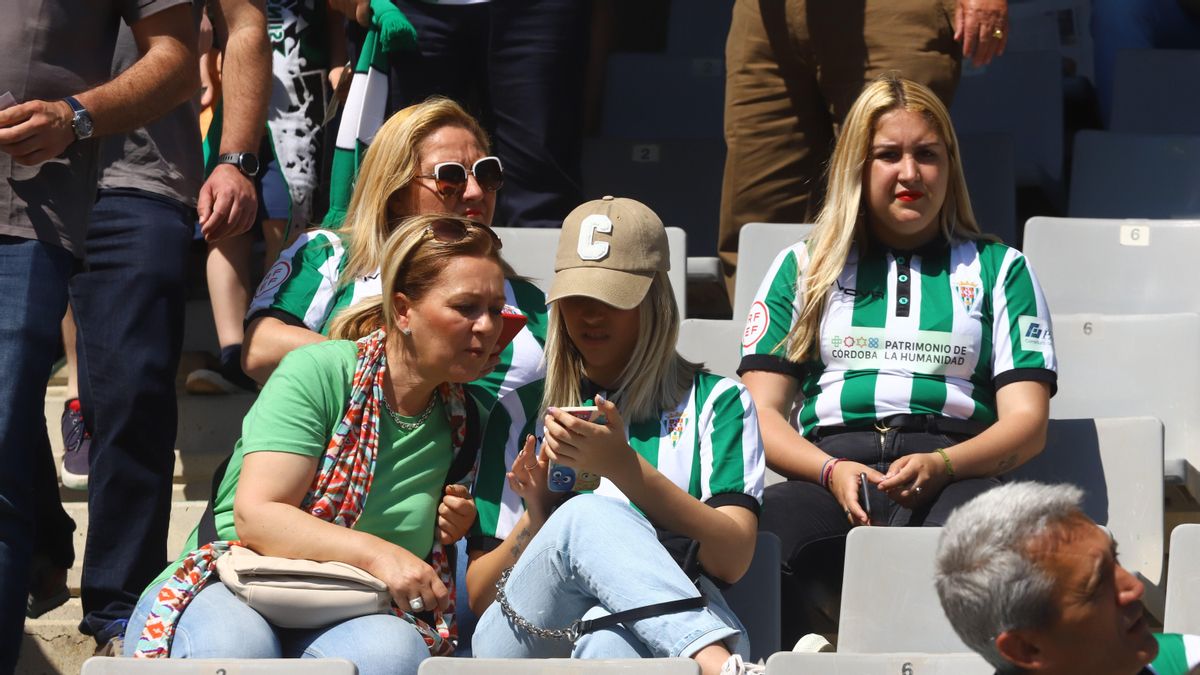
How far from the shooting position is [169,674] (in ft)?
7.09

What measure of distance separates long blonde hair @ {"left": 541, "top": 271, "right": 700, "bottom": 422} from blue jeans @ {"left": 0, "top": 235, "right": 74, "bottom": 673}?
0.90m

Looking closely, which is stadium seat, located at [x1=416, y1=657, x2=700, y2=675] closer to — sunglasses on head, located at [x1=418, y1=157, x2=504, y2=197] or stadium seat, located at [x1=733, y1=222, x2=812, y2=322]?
sunglasses on head, located at [x1=418, y1=157, x2=504, y2=197]

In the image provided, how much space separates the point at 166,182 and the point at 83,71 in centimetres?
31

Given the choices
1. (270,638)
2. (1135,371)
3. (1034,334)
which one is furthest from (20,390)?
(1135,371)

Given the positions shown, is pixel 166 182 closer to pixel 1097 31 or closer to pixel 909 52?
pixel 909 52

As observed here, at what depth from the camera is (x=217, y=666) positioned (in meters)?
2.20

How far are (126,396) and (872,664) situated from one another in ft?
5.27

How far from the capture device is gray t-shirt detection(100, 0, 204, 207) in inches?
128

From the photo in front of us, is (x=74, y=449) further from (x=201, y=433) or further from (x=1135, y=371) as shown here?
(x=1135, y=371)

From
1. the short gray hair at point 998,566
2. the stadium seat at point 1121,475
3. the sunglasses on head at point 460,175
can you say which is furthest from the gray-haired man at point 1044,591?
the sunglasses on head at point 460,175

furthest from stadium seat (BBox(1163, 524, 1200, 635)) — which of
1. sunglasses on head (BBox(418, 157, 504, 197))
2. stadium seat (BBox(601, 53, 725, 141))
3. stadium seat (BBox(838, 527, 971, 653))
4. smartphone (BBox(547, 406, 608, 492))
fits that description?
stadium seat (BBox(601, 53, 725, 141))

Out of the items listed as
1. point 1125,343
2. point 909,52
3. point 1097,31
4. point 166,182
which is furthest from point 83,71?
point 1097,31

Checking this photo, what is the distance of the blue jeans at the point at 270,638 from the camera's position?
240 cm

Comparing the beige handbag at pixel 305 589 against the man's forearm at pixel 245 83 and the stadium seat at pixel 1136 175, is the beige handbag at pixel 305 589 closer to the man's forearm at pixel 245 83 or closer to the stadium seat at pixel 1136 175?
the man's forearm at pixel 245 83
